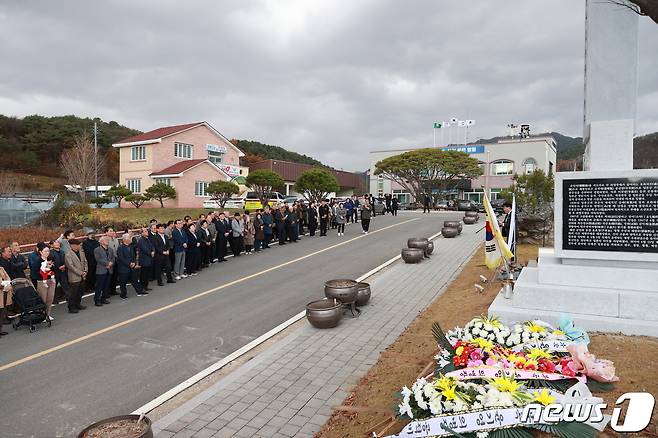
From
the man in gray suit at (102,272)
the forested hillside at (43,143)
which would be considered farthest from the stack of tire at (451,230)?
the forested hillside at (43,143)

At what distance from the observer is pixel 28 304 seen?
31.1ft

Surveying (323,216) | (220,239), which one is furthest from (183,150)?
(220,239)

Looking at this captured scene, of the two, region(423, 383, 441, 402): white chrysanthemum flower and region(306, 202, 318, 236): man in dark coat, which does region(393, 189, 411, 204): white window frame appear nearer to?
region(306, 202, 318, 236): man in dark coat

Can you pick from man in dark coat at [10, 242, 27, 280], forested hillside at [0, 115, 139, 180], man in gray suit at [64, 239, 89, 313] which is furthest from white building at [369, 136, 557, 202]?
man in dark coat at [10, 242, 27, 280]

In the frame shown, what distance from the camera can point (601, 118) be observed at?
334 inches

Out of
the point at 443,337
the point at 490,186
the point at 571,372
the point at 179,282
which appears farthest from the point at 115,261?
the point at 490,186

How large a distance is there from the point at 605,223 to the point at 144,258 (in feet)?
36.4

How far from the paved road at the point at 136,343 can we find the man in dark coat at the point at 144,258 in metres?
0.46

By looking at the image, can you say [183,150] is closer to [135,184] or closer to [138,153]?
[138,153]

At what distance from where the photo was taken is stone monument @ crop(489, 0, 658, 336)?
7270 millimetres

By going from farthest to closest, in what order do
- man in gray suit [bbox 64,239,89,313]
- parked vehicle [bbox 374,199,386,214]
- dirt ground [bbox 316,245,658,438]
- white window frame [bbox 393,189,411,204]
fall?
1. white window frame [bbox 393,189,411,204]
2. parked vehicle [bbox 374,199,386,214]
3. man in gray suit [bbox 64,239,89,313]
4. dirt ground [bbox 316,245,658,438]

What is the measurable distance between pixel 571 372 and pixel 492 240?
6.16 m

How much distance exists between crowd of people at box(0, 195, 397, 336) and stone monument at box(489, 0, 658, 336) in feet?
30.8

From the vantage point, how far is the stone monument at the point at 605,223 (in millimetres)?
7270
